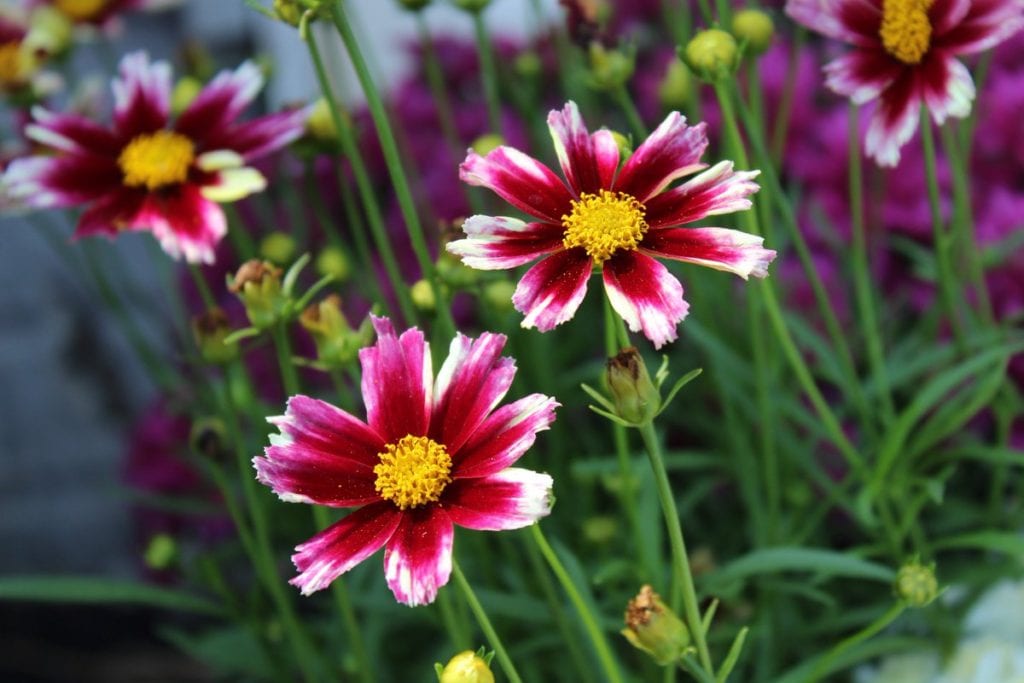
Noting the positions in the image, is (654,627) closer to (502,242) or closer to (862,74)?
(502,242)

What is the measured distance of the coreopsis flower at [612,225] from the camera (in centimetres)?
38

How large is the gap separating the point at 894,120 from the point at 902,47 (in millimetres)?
32

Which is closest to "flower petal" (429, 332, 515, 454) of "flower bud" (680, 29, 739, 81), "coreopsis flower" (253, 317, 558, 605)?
"coreopsis flower" (253, 317, 558, 605)

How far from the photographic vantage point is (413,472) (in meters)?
0.39

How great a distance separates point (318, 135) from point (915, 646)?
421 millimetres

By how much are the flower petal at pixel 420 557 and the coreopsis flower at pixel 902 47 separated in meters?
0.25

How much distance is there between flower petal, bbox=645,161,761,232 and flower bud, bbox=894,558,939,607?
0.17 meters

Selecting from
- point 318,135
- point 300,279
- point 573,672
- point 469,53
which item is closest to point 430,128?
point 469,53

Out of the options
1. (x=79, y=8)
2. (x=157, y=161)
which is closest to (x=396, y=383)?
(x=157, y=161)

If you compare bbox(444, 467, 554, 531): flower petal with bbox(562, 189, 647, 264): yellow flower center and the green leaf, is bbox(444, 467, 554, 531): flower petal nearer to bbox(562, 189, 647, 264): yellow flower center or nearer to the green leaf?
bbox(562, 189, 647, 264): yellow flower center

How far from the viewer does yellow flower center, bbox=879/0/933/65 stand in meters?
0.50

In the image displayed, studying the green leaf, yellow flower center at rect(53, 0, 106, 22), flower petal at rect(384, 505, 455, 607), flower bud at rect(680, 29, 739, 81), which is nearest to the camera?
flower petal at rect(384, 505, 455, 607)

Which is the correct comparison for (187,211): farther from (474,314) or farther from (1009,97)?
(1009,97)

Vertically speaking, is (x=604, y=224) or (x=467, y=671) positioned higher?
(x=604, y=224)
